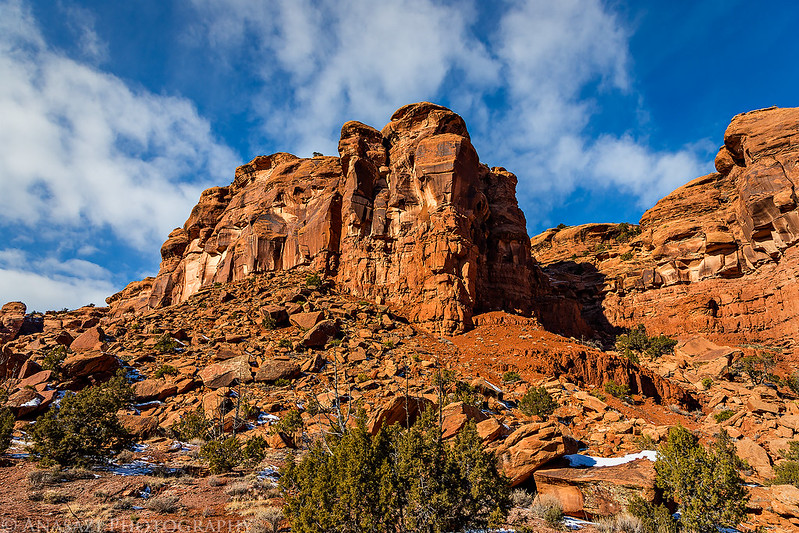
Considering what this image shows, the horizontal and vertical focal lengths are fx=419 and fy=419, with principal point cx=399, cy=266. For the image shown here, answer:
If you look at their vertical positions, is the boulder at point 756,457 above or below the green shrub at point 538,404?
below

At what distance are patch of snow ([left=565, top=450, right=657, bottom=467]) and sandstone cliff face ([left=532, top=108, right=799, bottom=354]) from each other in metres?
36.3

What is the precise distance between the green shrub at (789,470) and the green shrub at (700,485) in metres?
5.62

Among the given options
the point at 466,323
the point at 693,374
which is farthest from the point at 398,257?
the point at 693,374

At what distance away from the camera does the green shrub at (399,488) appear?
9359 mm

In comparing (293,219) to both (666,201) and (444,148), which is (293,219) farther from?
→ (666,201)

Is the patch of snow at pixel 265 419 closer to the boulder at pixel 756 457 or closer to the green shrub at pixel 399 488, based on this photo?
the green shrub at pixel 399 488

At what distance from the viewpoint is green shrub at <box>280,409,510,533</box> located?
30.7 feet

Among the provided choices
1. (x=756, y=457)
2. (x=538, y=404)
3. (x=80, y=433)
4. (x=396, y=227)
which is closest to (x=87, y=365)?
(x=80, y=433)

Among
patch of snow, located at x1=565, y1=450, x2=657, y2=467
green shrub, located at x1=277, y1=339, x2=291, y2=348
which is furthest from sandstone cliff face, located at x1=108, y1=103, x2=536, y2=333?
patch of snow, located at x1=565, y1=450, x2=657, y2=467

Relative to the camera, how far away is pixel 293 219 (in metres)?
50.7

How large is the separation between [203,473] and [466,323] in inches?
975

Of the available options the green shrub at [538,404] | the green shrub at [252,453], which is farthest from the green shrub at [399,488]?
the green shrub at [538,404]

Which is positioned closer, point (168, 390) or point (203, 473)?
point (203, 473)

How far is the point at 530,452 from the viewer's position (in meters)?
14.7
